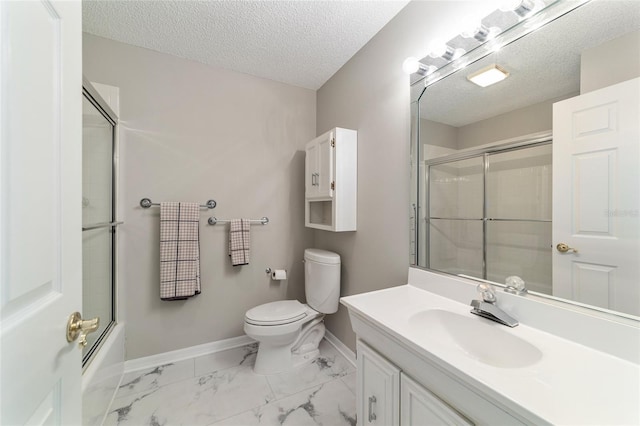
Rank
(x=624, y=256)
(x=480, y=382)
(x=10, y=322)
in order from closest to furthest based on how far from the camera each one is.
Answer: (x=10, y=322)
(x=480, y=382)
(x=624, y=256)

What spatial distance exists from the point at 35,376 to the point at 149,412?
131cm

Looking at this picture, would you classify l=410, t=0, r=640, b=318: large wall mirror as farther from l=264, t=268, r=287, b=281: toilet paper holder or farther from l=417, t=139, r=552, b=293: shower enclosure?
l=264, t=268, r=287, b=281: toilet paper holder

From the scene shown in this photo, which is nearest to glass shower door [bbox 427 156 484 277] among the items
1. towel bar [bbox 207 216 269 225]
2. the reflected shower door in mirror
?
towel bar [bbox 207 216 269 225]

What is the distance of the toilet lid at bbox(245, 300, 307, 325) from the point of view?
66.4 inches

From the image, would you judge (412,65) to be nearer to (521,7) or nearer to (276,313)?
(521,7)

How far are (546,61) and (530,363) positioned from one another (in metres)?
1.04

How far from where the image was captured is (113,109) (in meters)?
1.71

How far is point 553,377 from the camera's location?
2.05 feet

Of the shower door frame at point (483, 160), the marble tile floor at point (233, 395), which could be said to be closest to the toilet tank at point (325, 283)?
the marble tile floor at point (233, 395)

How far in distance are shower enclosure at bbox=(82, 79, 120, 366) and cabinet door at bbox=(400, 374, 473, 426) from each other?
60.0 inches

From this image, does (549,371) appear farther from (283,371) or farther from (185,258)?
(185,258)

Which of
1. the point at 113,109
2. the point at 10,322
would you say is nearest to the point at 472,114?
the point at 10,322

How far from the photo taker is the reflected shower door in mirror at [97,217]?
129 cm

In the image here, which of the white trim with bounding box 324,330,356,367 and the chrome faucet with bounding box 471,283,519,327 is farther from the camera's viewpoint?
the white trim with bounding box 324,330,356,367
